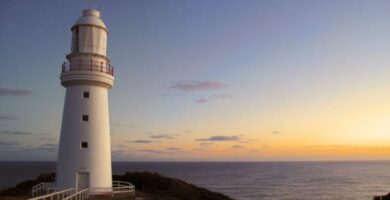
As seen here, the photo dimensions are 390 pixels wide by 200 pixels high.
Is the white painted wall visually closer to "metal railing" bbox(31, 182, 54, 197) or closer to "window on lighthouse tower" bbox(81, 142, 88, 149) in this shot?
"window on lighthouse tower" bbox(81, 142, 88, 149)

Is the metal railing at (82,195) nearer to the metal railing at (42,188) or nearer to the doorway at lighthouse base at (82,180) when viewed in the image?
the doorway at lighthouse base at (82,180)

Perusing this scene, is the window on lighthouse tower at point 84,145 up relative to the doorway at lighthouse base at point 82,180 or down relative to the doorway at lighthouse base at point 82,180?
up

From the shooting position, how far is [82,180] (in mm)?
20438

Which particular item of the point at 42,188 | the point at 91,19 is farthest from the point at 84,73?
the point at 42,188

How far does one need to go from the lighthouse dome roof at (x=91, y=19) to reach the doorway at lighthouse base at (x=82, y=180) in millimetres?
8207

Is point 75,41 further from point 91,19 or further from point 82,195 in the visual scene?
point 82,195

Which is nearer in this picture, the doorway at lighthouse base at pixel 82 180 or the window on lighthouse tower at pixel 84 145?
the doorway at lighthouse base at pixel 82 180

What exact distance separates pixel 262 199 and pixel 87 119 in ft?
118

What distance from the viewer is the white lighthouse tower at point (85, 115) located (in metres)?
20.4

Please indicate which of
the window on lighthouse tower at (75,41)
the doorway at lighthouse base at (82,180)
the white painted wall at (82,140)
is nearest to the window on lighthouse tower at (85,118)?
the white painted wall at (82,140)

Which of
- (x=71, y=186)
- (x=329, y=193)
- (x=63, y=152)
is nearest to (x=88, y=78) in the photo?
(x=63, y=152)

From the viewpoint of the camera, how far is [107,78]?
69.6ft

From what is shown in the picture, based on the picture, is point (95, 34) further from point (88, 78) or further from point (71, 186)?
point (71, 186)

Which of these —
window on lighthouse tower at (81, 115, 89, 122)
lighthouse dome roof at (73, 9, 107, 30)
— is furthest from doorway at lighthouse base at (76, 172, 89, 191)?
lighthouse dome roof at (73, 9, 107, 30)
